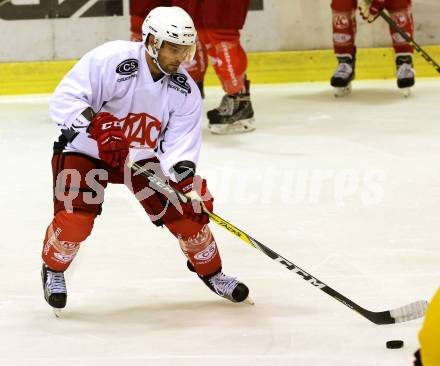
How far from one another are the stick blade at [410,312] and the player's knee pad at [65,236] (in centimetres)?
83

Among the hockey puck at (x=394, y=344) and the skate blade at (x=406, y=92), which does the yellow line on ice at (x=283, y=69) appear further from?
the hockey puck at (x=394, y=344)

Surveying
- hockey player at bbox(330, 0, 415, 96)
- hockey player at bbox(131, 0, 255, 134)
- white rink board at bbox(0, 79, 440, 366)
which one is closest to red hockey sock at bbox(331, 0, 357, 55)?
hockey player at bbox(330, 0, 415, 96)

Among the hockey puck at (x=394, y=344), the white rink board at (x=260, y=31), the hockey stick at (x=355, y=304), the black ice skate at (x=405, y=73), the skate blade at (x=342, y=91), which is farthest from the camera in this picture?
the white rink board at (x=260, y=31)

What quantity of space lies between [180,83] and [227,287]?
58 cm

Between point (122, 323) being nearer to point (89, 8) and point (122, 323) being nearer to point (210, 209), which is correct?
point (210, 209)

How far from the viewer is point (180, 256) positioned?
356cm

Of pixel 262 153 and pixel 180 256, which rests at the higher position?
pixel 180 256

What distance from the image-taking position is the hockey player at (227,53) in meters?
5.42

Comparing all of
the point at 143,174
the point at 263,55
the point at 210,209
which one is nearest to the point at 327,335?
the point at 210,209

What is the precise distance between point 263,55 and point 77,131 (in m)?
3.81

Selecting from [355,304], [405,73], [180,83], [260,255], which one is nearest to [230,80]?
[405,73]

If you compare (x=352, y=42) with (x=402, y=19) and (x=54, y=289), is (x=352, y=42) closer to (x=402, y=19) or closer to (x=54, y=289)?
(x=402, y=19)

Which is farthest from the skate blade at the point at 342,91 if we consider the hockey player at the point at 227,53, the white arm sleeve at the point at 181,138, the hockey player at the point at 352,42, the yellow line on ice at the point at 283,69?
the white arm sleeve at the point at 181,138

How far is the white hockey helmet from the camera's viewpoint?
9.68 feet
